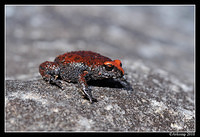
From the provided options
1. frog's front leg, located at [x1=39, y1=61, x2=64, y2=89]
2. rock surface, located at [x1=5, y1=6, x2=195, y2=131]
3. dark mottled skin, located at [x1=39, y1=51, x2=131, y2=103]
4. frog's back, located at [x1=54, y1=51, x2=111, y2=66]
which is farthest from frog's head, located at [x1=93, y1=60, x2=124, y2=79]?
frog's front leg, located at [x1=39, y1=61, x2=64, y2=89]

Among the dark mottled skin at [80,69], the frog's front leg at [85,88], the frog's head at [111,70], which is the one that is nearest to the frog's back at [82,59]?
the dark mottled skin at [80,69]

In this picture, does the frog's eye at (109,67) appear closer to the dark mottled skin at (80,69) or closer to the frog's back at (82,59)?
the dark mottled skin at (80,69)

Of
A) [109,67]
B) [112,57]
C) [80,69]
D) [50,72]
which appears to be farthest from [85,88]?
[112,57]

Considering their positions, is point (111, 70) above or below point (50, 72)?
above

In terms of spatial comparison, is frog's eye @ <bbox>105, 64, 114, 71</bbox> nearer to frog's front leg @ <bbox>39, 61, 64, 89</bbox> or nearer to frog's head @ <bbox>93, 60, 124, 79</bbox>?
frog's head @ <bbox>93, 60, 124, 79</bbox>

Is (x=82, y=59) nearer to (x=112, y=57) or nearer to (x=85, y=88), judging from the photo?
(x=85, y=88)

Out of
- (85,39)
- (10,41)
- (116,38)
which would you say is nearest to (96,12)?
(116,38)

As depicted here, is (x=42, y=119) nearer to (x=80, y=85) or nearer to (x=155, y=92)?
(x=80, y=85)
